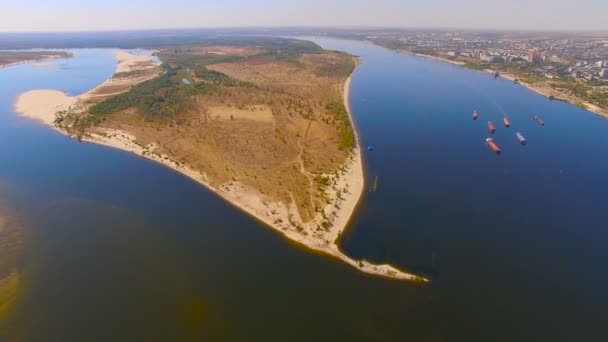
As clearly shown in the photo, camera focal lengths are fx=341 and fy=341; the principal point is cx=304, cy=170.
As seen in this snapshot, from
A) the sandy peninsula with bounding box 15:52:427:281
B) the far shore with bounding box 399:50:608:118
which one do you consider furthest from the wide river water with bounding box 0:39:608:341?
the far shore with bounding box 399:50:608:118

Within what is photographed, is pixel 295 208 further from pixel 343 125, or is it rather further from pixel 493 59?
pixel 493 59

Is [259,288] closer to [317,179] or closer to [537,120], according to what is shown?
[317,179]

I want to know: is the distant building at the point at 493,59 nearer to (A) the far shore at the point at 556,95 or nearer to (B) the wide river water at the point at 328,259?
(A) the far shore at the point at 556,95

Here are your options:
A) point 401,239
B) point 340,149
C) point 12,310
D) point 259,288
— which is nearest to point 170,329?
point 259,288

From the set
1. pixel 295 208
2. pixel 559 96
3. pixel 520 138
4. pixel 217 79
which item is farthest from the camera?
pixel 217 79

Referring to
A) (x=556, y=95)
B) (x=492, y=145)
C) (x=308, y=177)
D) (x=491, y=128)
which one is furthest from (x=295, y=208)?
(x=556, y=95)

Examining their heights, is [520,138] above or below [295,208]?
above
